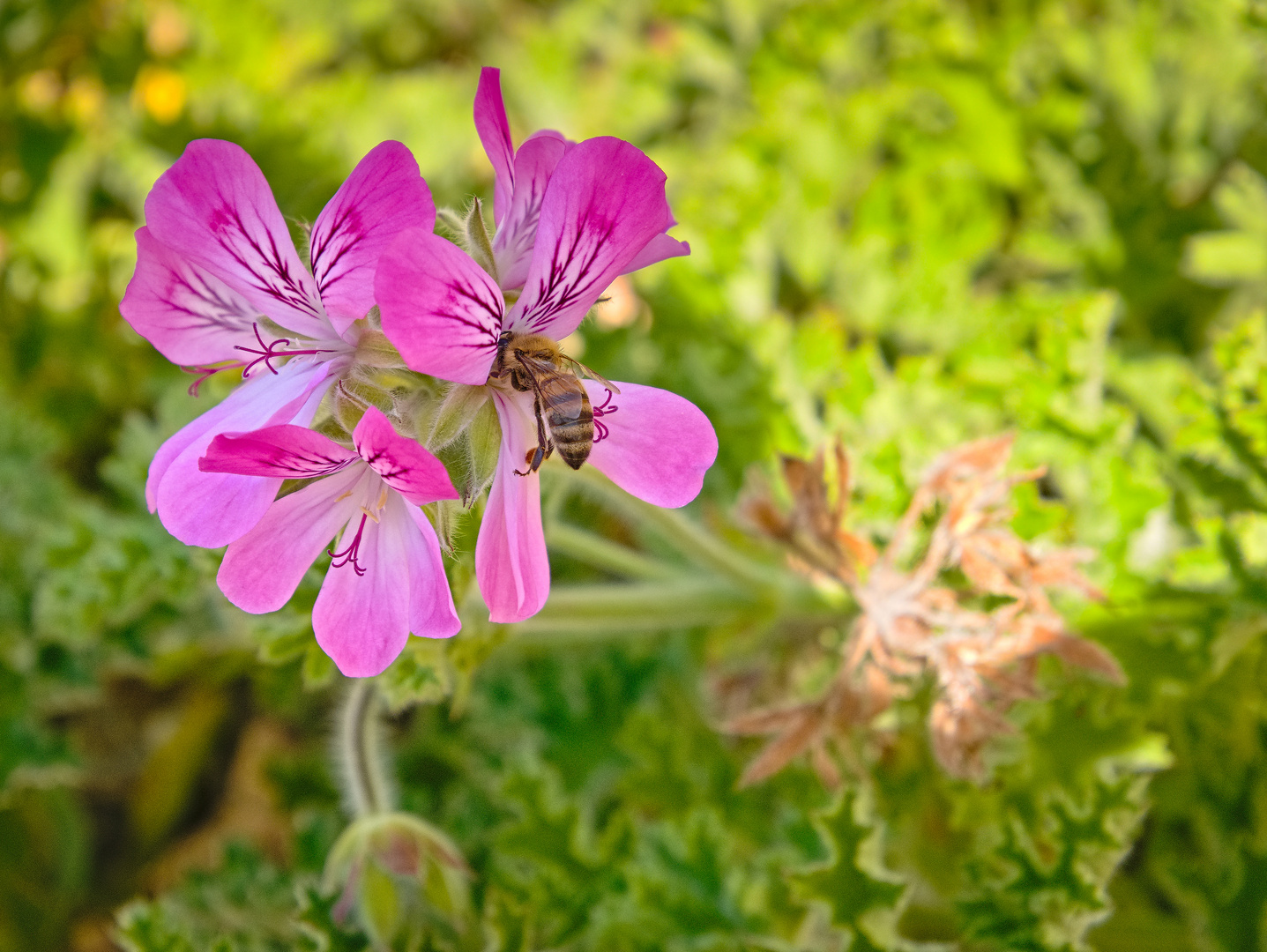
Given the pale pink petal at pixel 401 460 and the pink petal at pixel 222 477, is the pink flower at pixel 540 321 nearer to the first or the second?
the pale pink petal at pixel 401 460

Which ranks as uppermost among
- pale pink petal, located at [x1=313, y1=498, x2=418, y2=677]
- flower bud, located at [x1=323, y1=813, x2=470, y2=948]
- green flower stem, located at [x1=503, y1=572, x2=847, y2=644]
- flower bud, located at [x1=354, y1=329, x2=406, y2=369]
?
flower bud, located at [x1=354, y1=329, x2=406, y2=369]

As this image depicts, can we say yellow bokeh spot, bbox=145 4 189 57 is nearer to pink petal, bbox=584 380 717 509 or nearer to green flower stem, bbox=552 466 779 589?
green flower stem, bbox=552 466 779 589

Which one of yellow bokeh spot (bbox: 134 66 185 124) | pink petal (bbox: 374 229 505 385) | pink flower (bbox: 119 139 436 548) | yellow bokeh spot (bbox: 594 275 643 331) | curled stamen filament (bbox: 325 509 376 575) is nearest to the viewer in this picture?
pink petal (bbox: 374 229 505 385)

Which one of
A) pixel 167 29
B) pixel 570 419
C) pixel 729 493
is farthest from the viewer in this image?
pixel 167 29

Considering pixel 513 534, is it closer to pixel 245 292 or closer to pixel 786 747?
pixel 245 292

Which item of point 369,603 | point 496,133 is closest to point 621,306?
point 496,133

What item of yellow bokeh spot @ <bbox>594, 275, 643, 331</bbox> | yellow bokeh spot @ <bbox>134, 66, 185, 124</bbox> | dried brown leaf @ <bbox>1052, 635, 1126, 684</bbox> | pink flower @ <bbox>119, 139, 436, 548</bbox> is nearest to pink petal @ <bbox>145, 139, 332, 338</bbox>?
pink flower @ <bbox>119, 139, 436, 548</bbox>

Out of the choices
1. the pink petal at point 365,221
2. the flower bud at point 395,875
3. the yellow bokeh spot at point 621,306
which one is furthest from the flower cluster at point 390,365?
the yellow bokeh spot at point 621,306
